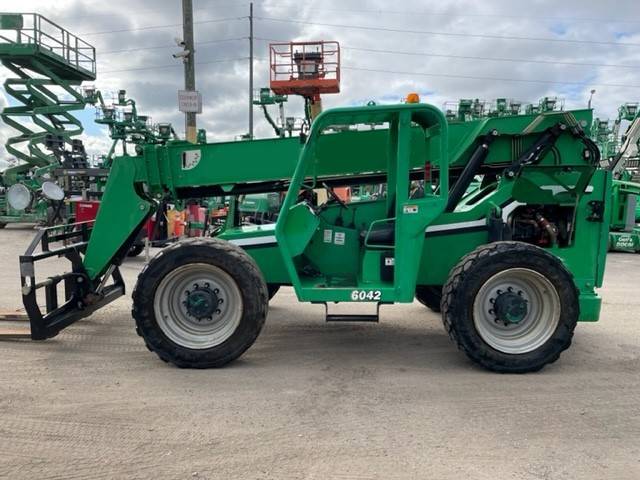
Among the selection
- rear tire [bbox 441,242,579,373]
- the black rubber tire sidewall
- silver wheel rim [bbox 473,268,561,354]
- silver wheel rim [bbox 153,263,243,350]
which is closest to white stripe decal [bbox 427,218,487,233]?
rear tire [bbox 441,242,579,373]

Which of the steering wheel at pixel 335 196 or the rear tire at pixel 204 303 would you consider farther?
the steering wheel at pixel 335 196

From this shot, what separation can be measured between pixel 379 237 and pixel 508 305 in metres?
1.36

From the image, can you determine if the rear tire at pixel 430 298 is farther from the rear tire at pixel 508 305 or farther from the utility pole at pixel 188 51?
the utility pole at pixel 188 51

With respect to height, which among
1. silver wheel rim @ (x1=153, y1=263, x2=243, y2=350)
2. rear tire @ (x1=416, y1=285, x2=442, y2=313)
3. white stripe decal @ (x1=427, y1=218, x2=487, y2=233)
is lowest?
rear tire @ (x1=416, y1=285, x2=442, y2=313)

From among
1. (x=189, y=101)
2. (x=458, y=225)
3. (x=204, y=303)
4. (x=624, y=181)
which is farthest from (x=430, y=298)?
(x=624, y=181)

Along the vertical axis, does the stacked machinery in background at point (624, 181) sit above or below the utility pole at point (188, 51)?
below

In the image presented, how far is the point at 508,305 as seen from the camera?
461 cm

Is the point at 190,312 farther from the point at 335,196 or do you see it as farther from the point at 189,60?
the point at 189,60

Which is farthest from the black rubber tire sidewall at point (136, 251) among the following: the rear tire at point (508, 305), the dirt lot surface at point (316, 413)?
the rear tire at point (508, 305)

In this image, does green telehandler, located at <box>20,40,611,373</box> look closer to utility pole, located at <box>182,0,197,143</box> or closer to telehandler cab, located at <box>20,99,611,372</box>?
telehandler cab, located at <box>20,99,611,372</box>

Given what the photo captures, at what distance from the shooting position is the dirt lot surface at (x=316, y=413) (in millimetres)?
3086

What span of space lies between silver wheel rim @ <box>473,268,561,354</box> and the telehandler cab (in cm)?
1

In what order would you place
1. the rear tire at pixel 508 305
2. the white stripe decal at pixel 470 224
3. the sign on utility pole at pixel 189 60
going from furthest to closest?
the sign on utility pole at pixel 189 60 < the white stripe decal at pixel 470 224 < the rear tire at pixel 508 305

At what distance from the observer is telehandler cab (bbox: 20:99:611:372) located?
4570 mm
